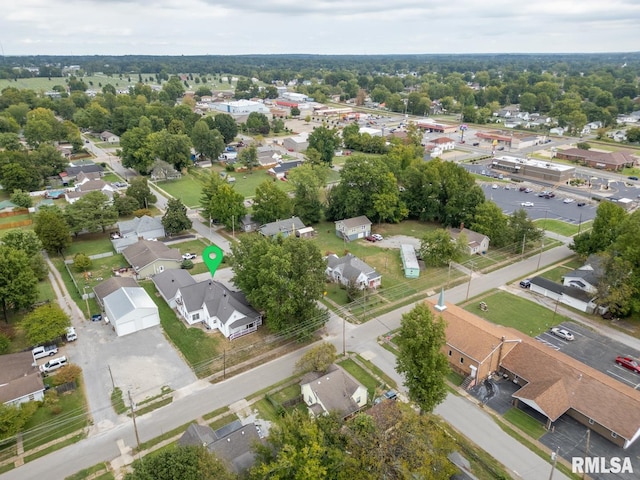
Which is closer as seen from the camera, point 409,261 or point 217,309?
point 217,309

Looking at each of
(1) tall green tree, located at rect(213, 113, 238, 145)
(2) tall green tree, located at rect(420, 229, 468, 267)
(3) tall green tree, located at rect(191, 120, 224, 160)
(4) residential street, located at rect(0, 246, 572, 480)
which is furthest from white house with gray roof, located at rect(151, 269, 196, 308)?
(1) tall green tree, located at rect(213, 113, 238, 145)

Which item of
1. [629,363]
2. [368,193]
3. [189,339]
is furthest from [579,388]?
[368,193]

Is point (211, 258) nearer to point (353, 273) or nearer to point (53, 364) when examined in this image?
point (353, 273)

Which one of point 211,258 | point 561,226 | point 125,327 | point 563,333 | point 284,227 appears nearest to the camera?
point 125,327

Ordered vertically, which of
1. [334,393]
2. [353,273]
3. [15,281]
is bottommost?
[334,393]

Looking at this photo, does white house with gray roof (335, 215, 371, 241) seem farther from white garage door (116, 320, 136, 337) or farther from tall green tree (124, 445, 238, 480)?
tall green tree (124, 445, 238, 480)

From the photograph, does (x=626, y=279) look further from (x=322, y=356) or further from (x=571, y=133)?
(x=571, y=133)
